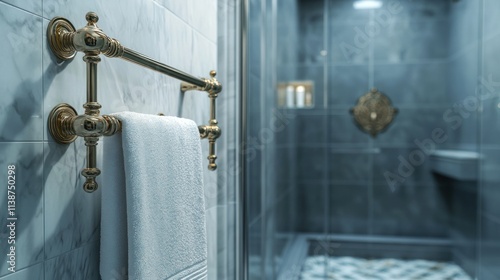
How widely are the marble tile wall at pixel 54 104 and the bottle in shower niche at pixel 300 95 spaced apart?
1.22 meters

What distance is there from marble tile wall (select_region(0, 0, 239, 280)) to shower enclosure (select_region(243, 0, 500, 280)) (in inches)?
43.2

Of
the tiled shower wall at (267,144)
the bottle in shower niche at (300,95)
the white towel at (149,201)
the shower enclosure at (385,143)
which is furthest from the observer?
the bottle in shower niche at (300,95)

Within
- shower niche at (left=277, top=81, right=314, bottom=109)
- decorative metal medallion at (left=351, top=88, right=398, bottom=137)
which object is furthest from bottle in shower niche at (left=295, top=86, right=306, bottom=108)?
decorative metal medallion at (left=351, top=88, right=398, bottom=137)

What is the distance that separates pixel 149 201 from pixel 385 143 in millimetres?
1802

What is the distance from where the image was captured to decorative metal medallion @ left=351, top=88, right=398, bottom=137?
2387 millimetres

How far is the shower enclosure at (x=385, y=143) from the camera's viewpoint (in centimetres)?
215

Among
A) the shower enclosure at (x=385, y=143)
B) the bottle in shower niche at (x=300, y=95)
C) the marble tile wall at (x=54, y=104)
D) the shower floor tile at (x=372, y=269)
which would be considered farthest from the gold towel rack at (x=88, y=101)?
the shower floor tile at (x=372, y=269)

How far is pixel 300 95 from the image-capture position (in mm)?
2309

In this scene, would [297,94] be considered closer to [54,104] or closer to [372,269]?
[372,269]

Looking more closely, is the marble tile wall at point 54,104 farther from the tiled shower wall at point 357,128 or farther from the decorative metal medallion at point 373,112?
the decorative metal medallion at point 373,112

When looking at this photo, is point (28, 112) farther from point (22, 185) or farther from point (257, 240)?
point (257, 240)

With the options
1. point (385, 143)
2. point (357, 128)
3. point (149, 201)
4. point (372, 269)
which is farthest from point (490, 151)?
point (149, 201)

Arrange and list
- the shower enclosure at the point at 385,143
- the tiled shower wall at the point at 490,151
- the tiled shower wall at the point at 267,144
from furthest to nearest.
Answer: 1. the shower enclosure at the point at 385,143
2. the tiled shower wall at the point at 490,151
3. the tiled shower wall at the point at 267,144

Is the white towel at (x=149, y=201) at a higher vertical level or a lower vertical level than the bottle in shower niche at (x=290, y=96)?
lower
